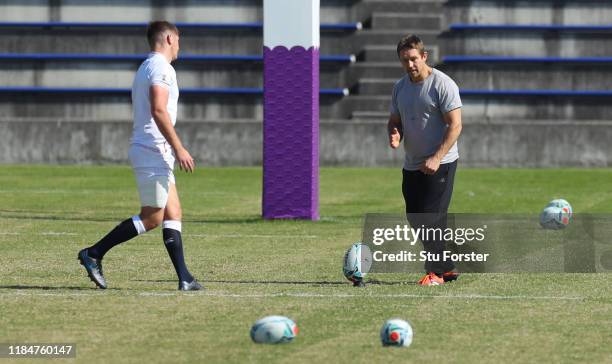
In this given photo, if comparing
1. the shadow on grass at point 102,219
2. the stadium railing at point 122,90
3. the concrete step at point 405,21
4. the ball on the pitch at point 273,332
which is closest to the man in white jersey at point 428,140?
the ball on the pitch at point 273,332

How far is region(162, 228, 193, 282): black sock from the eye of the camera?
10781 mm

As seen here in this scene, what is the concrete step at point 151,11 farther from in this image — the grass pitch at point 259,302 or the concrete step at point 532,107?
the grass pitch at point 259,302

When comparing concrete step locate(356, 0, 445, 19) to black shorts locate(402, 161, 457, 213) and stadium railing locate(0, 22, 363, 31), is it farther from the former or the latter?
black shorts locate(402, 161, 457, 213)

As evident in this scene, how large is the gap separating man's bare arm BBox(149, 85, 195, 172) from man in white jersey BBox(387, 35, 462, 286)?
183 cm

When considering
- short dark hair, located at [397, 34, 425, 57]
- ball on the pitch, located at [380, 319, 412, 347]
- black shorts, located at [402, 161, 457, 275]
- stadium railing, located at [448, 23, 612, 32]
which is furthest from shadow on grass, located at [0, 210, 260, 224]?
stadium railing, located at [448, 23, 612, 32]

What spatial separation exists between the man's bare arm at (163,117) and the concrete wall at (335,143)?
2131 centimetres

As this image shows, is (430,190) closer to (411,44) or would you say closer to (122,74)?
(411,44)

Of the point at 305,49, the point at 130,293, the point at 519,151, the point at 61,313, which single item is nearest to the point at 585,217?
the point at 305,49

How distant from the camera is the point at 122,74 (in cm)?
3597

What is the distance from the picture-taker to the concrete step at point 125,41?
3584cm

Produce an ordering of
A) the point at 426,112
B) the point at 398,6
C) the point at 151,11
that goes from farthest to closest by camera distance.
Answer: the point at 398,6 → the point at 151,11 → the point at 426,112

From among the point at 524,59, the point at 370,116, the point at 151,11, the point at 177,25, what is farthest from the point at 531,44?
the point at 151,11

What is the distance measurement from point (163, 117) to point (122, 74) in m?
25.9

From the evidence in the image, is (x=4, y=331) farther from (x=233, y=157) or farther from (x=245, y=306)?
(x=233, y=157)
